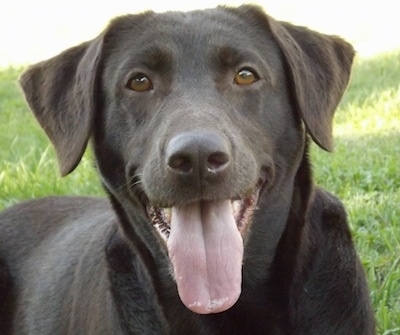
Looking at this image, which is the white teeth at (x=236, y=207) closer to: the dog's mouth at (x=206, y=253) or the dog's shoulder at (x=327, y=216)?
the dog's mouth at (x=206, y=253)

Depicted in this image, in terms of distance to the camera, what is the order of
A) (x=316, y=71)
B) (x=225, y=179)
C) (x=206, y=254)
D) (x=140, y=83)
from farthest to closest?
(x=316, y=71), (x=140, y=83), (x=206, y=254), (x=225, y=179)

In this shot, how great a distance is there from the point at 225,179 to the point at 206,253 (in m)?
0.31

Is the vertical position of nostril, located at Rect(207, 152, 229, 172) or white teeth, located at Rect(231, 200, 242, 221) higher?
nostril, located at Rect(207, 152, 229, 172)

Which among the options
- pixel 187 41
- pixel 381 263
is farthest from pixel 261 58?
pixel 381 263

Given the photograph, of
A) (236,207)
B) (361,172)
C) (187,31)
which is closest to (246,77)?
(187,31)

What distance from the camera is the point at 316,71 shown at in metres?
3.67

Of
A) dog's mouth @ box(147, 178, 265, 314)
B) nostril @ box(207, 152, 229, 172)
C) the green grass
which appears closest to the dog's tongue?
dog's mouth @ box(147, 178, 265, 314)

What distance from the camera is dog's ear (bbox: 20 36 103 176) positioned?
3.65 m

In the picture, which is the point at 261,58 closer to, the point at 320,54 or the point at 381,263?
the point at 320,54

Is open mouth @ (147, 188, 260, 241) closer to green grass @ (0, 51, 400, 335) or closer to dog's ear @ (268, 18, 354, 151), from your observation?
dog's ear @ (268, 18, 354, 151)

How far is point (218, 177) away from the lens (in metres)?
3.16

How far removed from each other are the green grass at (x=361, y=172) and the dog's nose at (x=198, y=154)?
1551 millimetres

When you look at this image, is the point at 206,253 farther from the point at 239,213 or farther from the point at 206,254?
the point at 239,213

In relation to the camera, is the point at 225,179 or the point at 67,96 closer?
the point at 225,179
